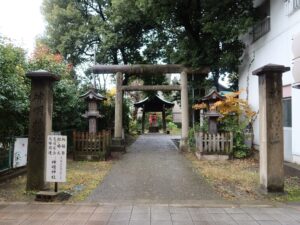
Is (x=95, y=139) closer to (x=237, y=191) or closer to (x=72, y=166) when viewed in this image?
(x=72, y=166)

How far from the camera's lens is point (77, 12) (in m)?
23.0

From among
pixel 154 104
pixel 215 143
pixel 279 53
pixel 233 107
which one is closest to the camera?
pixel 279 53

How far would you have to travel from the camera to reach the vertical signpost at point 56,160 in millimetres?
8219

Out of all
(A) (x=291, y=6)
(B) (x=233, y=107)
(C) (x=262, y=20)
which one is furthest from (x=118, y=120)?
A: (A) (x=291, y=6)

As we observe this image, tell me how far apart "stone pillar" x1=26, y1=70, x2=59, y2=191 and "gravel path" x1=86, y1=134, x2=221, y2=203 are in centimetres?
145

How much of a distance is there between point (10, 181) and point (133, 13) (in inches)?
503

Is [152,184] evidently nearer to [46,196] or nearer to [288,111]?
[46,196]

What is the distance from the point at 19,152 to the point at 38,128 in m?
3.57

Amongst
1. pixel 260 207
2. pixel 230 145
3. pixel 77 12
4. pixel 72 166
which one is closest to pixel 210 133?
pixel 230 145

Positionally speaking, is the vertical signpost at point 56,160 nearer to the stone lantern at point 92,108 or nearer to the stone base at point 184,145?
the stone lantern at point 92,108

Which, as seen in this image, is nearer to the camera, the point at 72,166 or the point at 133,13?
the point at 72,166

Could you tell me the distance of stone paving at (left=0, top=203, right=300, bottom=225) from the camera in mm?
6426

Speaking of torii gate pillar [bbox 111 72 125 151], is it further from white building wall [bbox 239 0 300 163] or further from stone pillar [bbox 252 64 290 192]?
stone pillar [bbox 252 64 290 192]

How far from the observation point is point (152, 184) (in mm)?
10055
